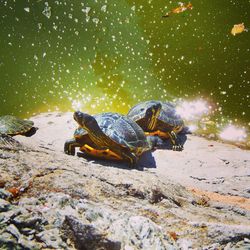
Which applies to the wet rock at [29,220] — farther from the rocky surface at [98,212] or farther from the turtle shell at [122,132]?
the turtle shell at [122,132]

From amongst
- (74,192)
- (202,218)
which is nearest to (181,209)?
(202,218)

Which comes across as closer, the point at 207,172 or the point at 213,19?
the point at 207,172

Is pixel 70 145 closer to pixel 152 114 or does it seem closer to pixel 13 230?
pixel 152 114

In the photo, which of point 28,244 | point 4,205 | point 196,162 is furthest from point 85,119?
point 28,244

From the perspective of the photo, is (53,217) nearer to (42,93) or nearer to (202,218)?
(202,218)

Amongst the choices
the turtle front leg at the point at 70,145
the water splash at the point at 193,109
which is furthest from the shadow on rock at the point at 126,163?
the water splash at the point at 193,109

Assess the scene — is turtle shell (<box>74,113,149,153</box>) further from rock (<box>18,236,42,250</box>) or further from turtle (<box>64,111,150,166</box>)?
rock (<box>18,236,42,250</box>)

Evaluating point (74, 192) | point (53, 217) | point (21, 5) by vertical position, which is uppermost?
point (21, 5)
